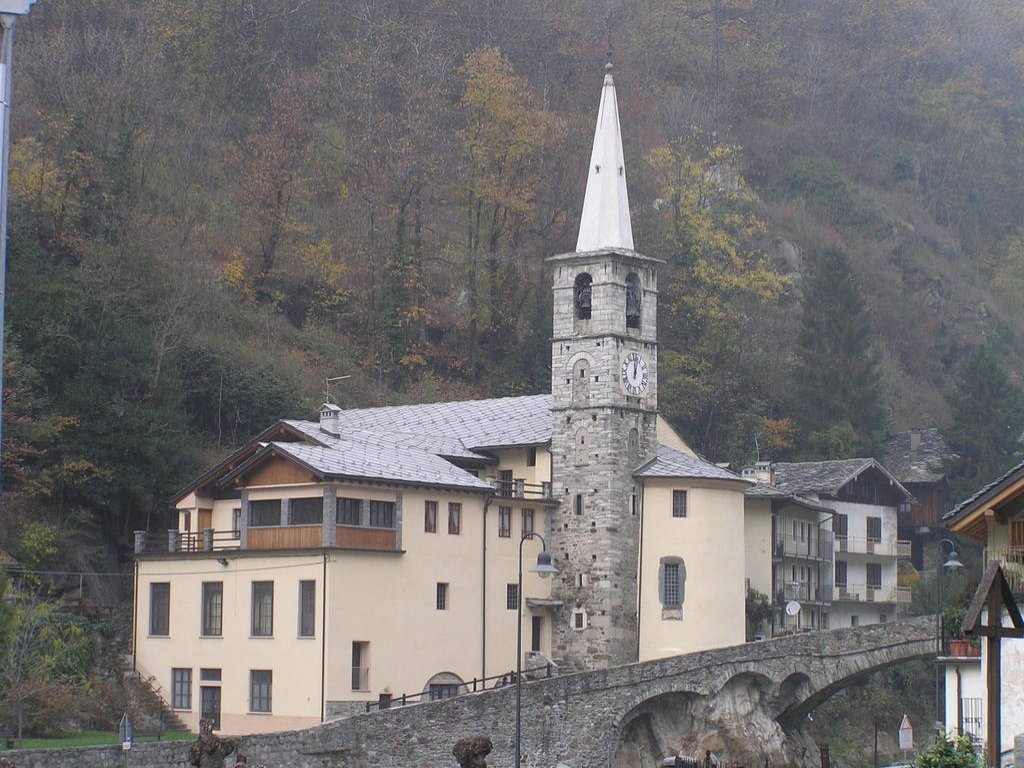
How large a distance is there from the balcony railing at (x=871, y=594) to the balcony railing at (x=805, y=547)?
74.9 inches

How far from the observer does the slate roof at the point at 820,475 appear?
72125 millimetres

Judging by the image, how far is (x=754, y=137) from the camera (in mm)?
108250

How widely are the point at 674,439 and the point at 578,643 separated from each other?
31.5ft

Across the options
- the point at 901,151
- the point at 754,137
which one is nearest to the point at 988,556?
the point at 754,137

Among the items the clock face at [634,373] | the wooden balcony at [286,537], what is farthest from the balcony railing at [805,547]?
the wooden balcony at [286,537]

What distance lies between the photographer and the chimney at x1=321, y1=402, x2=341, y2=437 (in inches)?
2172

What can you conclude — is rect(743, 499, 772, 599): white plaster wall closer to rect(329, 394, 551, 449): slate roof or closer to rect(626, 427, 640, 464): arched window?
rect(626, 427, 640, 464): arched window

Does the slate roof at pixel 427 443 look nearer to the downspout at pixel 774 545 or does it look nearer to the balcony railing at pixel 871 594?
the downspout at pixel 774 545

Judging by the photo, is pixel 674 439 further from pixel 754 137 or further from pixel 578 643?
pixel 754 137

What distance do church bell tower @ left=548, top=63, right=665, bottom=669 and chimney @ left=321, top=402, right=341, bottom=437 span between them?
7239 millimetres

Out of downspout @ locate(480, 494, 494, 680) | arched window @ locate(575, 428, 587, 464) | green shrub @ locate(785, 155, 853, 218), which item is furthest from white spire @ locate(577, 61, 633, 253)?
green shrub @ locate(785, 155, 853, 218)

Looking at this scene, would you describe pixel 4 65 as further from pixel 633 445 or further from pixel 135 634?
pixel 633 445

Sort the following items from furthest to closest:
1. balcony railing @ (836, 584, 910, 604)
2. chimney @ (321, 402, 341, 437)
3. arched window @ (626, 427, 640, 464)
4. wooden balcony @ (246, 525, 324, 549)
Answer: balcony railing @ (836, 584, 910, 604) → arched window @ (626, 427, 640, 464) → chimney @ (321, 402, 341, 437) → wooden balcony @ (246, 525, 324, 549)

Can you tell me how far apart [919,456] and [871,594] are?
11.8 metres
